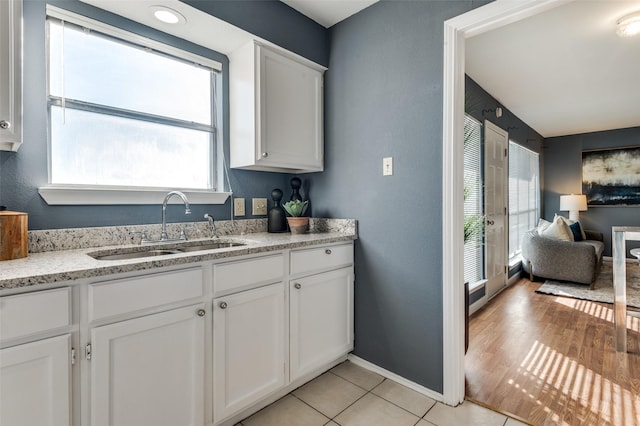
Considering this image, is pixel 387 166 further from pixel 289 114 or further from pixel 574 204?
pixel 574 204

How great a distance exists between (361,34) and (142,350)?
7.09ft

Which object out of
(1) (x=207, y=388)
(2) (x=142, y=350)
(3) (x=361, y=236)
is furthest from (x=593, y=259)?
(2) (x=142, y=350)

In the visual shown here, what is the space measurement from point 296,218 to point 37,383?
Result: 1.45 metres

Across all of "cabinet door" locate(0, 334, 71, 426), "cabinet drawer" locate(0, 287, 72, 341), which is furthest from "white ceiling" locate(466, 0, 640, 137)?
"cabinet door" locate(0, 334, 71, 426)

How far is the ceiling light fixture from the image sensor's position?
7.17ft

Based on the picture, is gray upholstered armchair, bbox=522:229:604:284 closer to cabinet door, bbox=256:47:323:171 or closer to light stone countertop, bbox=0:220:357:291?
cabinet door, bbox=256:47:323:171

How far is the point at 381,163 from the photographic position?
202 cm

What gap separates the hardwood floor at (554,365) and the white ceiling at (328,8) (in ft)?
8.12

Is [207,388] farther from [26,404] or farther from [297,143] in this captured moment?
[297,143]

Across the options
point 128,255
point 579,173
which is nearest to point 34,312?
point 128,255

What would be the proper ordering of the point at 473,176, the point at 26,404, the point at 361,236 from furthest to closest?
the point at 473,176 < the point at 361,236 < the point at 26,404

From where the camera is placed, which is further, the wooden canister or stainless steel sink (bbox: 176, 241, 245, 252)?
stainless steel sink (bbox: 176, 241, 245, 252)

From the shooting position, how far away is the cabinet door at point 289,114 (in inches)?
77.9

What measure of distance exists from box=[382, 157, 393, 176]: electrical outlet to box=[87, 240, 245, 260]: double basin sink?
3.26ft
